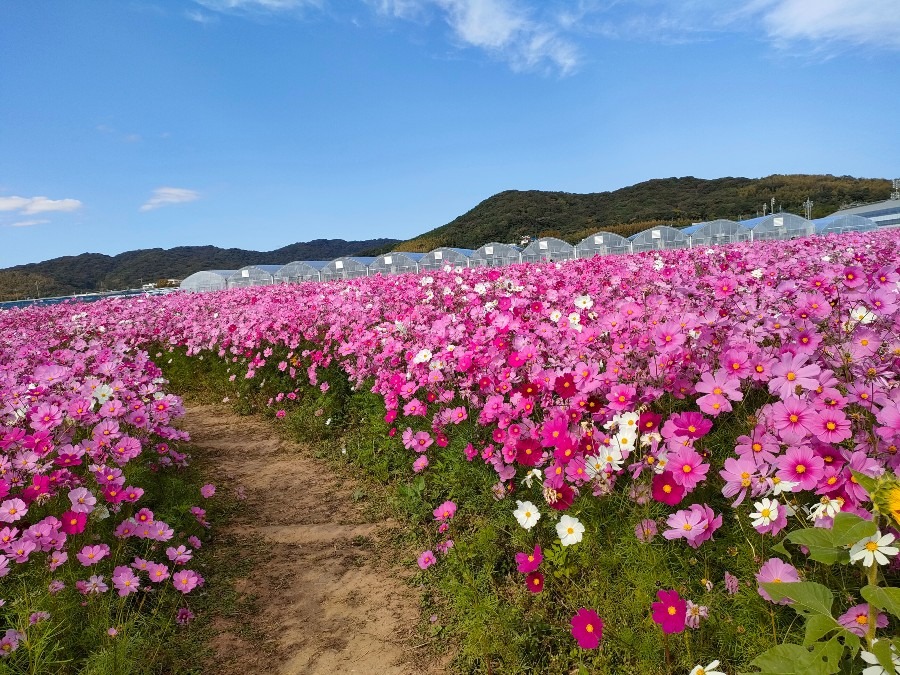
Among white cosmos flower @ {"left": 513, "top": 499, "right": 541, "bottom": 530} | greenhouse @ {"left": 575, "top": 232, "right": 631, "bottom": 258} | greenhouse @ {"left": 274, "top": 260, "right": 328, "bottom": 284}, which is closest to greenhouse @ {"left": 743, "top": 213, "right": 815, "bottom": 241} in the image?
greenhouse @ {"left": 575, "top": 232, "right": 631, "bottom": 258}

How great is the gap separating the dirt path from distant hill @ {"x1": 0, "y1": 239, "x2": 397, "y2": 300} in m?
54.5

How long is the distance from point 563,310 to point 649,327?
3.34ft

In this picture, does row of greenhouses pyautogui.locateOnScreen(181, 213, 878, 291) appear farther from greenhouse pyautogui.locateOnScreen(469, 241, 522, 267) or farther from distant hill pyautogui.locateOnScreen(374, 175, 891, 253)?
distant hill pyautogui.locateOnScreen(374, 175, 891, 253)

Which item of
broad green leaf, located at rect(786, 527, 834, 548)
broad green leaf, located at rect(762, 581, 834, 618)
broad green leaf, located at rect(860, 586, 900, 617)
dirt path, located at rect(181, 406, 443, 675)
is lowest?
dirt path, located at rect(181, 406, 443, 675)

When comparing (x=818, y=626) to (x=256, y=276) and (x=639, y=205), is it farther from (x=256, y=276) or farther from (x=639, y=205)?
(x=639, y=205)

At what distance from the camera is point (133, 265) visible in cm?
8194

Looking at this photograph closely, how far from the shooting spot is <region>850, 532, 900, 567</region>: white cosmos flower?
1.18 metres

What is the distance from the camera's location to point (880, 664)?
3.82 ft

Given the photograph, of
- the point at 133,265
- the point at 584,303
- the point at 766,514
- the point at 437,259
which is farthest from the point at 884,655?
the point at 133,265

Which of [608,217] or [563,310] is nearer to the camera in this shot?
[563,310]

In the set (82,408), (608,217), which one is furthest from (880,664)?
(608,217)

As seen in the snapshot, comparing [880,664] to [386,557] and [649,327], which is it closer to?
[649,327]

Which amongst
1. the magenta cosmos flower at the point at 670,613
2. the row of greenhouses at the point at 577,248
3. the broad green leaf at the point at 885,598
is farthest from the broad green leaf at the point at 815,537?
the row of greenhouses at the point at 577,248

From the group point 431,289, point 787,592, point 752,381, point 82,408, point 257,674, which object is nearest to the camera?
point 787,592
